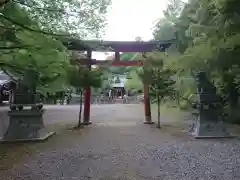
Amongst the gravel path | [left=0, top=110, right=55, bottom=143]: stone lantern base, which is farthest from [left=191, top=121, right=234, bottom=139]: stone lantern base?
[left=0, top=110, right=55, bottom=143]: stone lantern base

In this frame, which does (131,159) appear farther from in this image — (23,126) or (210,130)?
(23,126)

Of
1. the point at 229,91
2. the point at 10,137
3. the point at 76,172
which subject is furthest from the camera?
the point at 229,91

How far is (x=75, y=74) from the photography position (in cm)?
1005

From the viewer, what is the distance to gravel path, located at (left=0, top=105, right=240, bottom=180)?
15.4 feet

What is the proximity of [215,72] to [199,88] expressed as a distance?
81cm

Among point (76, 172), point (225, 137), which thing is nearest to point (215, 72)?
point (225, 137)

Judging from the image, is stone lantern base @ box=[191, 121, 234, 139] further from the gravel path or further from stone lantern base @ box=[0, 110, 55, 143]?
stone lantern base @ box=[0, 110, 55, 143]

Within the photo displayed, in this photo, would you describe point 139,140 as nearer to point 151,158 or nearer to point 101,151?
point 101,151

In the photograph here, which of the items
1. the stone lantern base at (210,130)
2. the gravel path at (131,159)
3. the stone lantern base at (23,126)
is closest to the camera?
the gravel path at (131,159)

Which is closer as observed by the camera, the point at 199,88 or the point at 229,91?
the point at 199,88

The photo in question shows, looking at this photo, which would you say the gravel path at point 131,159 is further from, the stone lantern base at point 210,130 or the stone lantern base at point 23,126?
the stone lantern base at point 23,126

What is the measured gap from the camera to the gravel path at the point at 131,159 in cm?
468

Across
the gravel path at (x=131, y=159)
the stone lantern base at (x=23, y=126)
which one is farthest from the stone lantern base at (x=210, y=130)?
the stone lantern base at (x=23, y=126)

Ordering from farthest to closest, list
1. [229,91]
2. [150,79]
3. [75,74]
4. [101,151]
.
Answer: [229,91] → [150,79] → [75,74] → [101,151]
